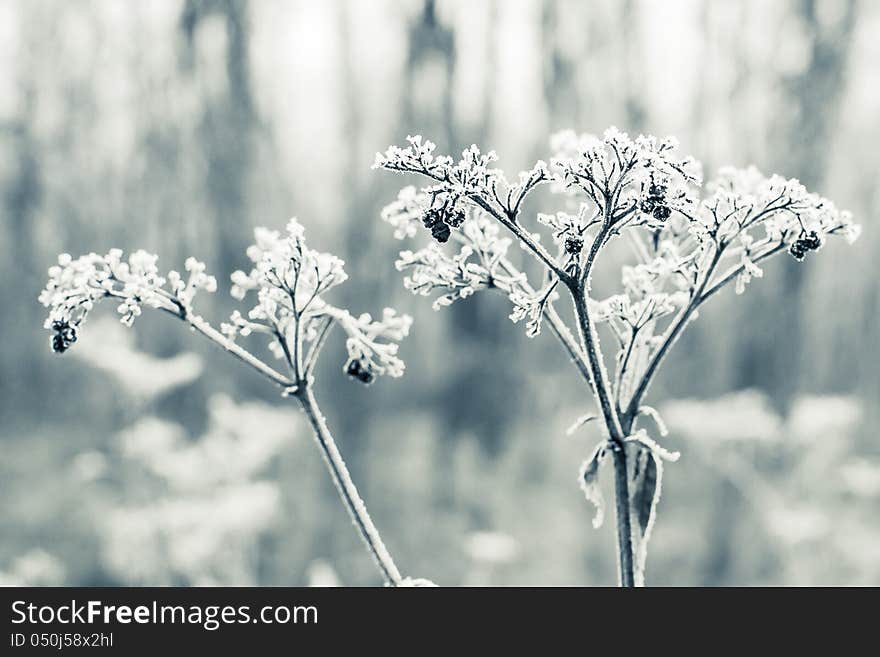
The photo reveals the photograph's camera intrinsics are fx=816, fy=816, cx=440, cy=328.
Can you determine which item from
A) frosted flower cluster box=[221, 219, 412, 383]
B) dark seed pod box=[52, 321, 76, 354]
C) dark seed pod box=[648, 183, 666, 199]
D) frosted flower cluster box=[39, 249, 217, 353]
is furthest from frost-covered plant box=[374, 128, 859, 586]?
dark seed pod box=[52, 321, 76, 354]

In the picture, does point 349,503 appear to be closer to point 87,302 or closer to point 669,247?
point 87,302

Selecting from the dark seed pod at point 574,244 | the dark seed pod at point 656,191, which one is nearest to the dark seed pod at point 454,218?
the dark seed pod at point 574,244

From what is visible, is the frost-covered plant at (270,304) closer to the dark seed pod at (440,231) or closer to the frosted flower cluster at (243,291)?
the frosted flower cluster at (243,291)

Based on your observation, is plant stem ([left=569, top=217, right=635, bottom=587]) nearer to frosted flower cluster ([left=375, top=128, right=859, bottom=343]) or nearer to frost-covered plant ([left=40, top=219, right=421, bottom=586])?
frosted flower cluster ([left=375, top=128, right=859, bottom=343])

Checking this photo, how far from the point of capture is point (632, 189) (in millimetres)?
1272

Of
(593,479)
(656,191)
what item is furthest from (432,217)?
(593,479)

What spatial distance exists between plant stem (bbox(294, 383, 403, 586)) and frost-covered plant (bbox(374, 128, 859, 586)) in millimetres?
276

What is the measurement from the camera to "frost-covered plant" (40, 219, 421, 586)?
4.39 ft

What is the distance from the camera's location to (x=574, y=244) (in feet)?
4.03

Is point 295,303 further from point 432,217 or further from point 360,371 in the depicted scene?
point 432,217

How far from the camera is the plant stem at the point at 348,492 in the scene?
1296 mm

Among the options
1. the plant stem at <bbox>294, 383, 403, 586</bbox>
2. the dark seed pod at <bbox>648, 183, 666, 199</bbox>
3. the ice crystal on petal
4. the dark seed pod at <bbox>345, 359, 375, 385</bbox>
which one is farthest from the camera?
the dark seed pod at <bbox>345, 359, 375, 385</bbox>

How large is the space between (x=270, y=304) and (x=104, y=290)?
27 centimetres

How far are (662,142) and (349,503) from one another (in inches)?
29.3
